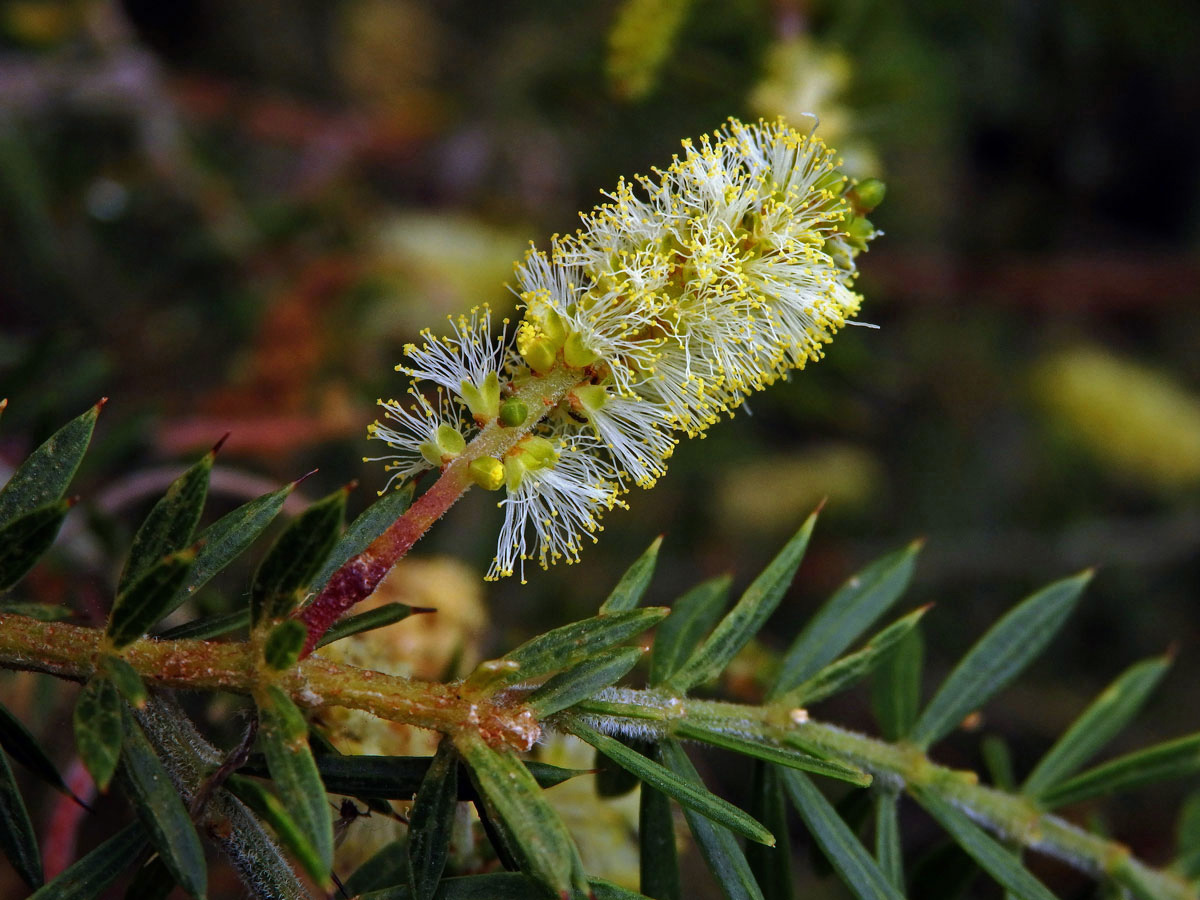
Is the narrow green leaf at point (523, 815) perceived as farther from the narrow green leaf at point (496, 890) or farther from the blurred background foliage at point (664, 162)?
the blurred background foliage at point (664, 162)

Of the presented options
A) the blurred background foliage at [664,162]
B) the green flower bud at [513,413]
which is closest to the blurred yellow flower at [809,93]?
the blurred background foliage at [664,162]

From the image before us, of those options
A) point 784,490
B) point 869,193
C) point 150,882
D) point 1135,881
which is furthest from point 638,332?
point 784,490

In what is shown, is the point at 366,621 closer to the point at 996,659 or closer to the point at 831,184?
the point at 831,184

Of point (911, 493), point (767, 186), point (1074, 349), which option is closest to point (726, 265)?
point (767, 186)

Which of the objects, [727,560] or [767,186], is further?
[727,560]

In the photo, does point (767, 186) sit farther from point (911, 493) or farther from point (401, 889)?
point (911, 493)

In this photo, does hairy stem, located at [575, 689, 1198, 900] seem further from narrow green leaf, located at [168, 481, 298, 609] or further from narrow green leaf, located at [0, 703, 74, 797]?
narrow green leaf, located at [0, 703, 74, 797]

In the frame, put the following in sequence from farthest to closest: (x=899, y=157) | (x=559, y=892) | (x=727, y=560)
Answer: (x=899, y=157) < (x=727, y=560) < (x=559, y=892)
